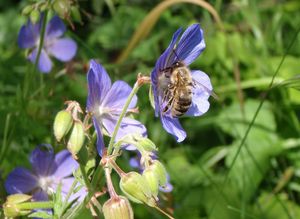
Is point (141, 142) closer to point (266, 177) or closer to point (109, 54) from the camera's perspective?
point (266, 177)

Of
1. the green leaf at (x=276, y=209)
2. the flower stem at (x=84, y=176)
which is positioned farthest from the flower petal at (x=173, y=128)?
the green leaf at (x=276, y=209)

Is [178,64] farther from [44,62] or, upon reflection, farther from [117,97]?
[44,62]

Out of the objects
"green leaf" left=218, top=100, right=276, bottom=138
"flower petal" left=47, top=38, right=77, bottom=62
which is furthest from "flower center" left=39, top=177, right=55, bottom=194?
"green leaf" left=218, top=100, right=276, bottom=138

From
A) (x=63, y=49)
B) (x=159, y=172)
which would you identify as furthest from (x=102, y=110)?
(x=63, y=49)

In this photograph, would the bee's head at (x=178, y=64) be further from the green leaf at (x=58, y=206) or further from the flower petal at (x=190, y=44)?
the green leaf at (x=58, y=206)

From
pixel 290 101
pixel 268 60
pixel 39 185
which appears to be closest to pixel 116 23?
pixel 268 60
